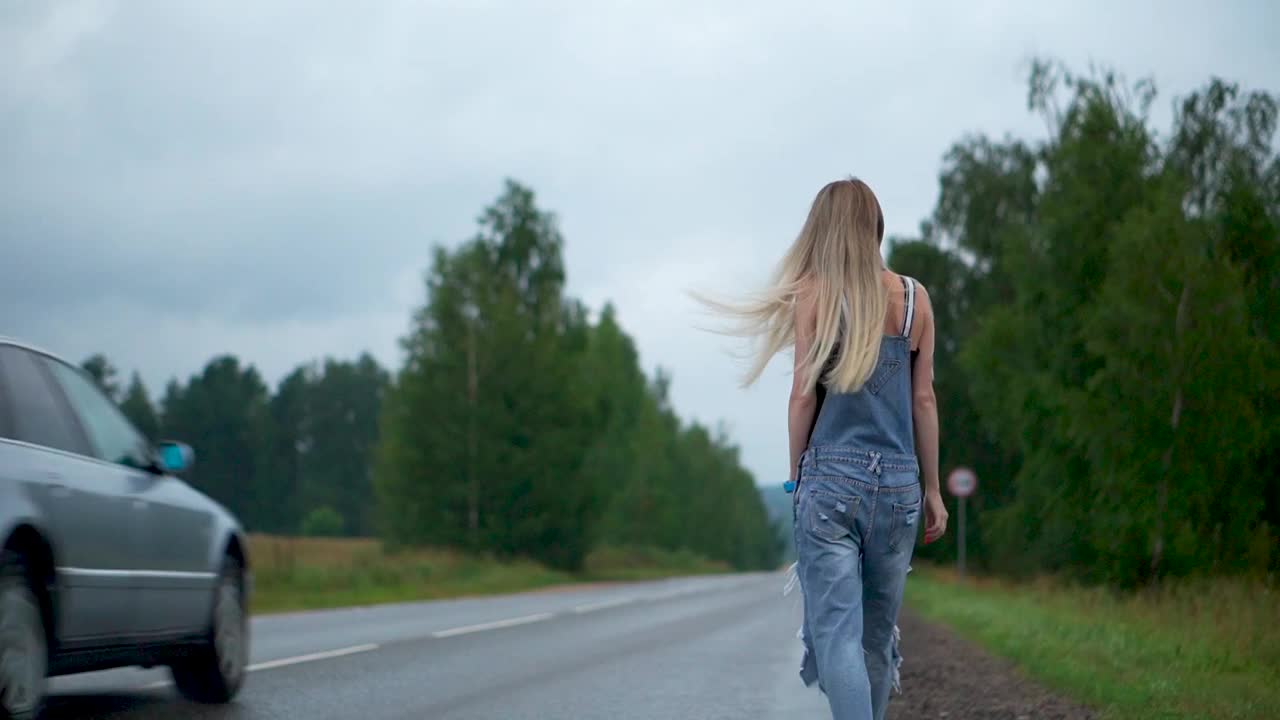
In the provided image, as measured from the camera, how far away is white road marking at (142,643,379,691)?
9.52 meters

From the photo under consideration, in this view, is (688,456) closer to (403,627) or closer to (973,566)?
(973,566)

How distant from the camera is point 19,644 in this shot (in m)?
6.33

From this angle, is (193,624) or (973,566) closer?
(193,624)

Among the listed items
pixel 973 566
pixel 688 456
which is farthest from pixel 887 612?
pixel 688 456

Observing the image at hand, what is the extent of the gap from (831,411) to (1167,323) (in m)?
24.1

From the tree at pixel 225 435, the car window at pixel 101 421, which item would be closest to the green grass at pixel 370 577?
the car window at pixel 101 421

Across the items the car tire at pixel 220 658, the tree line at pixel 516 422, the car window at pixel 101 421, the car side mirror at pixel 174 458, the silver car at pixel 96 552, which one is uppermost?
the tree line at pixel 516 422

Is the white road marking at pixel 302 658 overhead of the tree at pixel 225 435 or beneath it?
beneath

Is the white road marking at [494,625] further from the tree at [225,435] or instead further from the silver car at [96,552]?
the tree at [225,435]

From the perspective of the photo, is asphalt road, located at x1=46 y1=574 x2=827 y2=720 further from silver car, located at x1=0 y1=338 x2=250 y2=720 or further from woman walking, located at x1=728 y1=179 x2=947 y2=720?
woman walking, located at x1=728 y1=179 x2=947 y2=720

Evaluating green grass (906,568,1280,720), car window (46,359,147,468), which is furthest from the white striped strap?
car window (46,359,147,468)

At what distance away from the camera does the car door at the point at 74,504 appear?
6.63m

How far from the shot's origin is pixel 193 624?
8.29m

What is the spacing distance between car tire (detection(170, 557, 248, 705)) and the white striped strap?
501 centimetres
